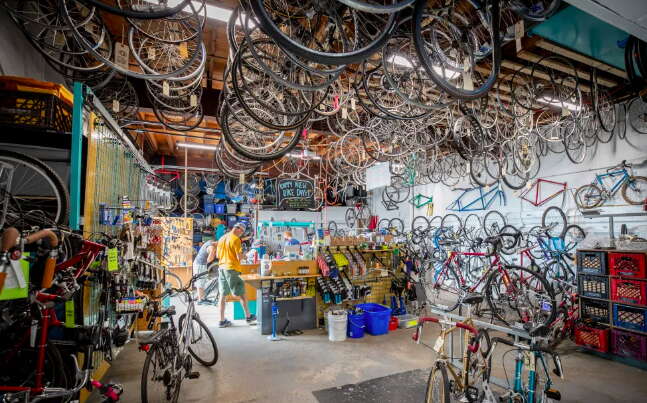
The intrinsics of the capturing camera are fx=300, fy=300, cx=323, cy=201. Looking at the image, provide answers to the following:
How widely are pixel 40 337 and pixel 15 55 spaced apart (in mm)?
3619

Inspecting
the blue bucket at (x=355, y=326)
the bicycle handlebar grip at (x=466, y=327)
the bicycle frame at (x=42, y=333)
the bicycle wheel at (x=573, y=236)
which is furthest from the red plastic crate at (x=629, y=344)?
the bicycle frame at (x=42, y=333)

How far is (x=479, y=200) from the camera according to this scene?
9.24m

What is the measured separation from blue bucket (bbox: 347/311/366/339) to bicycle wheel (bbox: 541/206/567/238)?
4909 mm

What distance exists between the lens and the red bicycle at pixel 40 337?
192cm

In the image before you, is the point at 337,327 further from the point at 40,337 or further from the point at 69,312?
the point at 40,337

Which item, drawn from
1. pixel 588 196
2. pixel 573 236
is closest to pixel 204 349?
pixel 573 236

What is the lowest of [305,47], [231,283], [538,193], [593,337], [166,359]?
[593,337]

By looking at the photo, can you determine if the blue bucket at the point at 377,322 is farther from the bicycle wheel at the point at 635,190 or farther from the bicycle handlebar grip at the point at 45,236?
the bicycle wheel at the point at 635,190

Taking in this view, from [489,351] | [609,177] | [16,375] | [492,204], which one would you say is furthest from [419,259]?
[16,375]

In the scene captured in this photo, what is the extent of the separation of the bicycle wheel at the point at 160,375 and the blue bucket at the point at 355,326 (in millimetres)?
2740

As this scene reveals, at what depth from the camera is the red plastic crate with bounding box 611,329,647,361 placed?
13.2ft

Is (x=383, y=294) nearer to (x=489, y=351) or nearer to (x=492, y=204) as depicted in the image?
(x=489, y=351)

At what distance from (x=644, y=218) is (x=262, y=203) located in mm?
10148

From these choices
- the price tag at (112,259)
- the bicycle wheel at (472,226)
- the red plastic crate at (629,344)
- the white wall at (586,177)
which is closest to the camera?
the price tag at (112,259)
